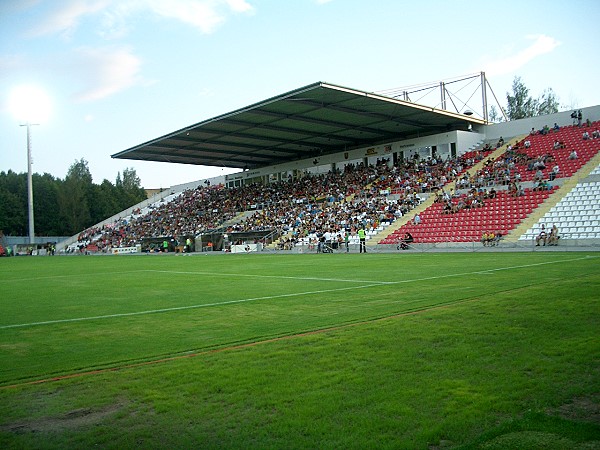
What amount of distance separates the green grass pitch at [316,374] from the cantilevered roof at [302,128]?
2647cm

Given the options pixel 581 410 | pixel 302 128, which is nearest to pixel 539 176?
pixel 302 128

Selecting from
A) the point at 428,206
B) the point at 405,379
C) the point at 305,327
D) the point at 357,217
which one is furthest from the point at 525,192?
the point at 405,379

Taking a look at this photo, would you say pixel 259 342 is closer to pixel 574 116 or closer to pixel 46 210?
pixel 574 116

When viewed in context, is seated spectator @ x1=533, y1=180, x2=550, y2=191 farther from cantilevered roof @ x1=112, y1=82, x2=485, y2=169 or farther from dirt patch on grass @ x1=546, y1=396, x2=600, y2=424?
dirt patch on grass @ x1=546, y1=396, x2=600, y2=424

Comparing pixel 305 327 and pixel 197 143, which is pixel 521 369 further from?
pixel 197 143

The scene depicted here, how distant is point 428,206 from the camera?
3838 cm

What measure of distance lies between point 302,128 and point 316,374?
139 feet

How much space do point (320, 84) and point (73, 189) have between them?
70.8 m

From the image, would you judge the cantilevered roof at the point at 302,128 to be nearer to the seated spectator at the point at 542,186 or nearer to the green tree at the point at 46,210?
the seated spectator at the point at 542,186

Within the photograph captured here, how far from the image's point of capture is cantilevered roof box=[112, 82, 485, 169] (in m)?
38.0

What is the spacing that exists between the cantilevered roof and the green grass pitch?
1042 inches

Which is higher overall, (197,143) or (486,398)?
(197,143)

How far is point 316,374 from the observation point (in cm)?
534

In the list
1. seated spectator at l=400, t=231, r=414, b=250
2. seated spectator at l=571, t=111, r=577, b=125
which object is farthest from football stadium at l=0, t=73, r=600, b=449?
seated spectator at l=571, t=111, r=577, b=125
